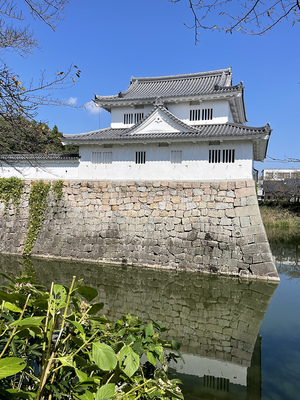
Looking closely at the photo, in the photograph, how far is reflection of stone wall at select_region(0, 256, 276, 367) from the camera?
5.21 m

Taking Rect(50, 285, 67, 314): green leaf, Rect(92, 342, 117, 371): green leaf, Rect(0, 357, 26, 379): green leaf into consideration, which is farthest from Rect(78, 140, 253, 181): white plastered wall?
Rect(0, 357, 26, 379): green leaf

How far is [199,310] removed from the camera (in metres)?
6.55

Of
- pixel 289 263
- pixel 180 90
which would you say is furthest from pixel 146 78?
pixel 289 263

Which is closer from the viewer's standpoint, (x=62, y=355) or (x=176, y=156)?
(x=62, y=355)

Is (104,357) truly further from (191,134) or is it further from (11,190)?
(11,190)

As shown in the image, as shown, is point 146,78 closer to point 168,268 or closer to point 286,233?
point 168,268

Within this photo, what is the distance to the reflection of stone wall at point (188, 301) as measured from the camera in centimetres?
521

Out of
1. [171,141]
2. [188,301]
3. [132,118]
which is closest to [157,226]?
[171,141]

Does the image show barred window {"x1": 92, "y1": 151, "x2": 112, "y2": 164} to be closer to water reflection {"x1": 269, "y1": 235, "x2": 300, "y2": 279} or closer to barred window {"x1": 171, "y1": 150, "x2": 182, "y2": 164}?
barred window {"x1": 171, "y1": 150, "x2": 182, "y2": 164}

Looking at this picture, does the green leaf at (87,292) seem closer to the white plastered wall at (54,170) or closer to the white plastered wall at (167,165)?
the white plastered wall at (167,165)

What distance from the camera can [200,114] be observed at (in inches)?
477

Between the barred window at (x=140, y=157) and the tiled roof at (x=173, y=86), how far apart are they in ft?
8.15

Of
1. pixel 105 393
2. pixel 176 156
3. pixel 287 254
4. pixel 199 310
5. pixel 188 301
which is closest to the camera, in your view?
pixel 105 393

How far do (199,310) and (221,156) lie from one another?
5.80 meters
